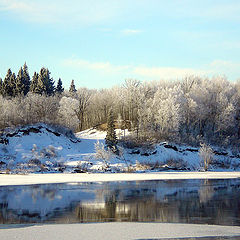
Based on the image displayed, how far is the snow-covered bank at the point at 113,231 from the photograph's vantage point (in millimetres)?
15484

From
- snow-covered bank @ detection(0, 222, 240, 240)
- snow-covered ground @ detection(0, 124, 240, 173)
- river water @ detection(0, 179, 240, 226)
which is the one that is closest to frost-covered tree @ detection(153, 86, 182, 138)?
snow-covered ground @ detection(0, 124, 240, 173)

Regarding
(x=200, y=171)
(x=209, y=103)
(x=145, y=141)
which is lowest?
(x=200, y=171)

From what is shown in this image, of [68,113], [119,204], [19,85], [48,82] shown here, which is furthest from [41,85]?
[119,204]

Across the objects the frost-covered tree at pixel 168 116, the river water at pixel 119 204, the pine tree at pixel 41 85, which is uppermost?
the pine tree at pixel 41 85

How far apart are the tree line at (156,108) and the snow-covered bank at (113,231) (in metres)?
44.4

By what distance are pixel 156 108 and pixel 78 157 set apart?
92.9 ft

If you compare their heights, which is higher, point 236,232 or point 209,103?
point 209,103

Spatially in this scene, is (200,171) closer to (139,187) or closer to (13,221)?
(139,187)

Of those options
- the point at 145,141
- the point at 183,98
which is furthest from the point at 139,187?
the point at 183,98

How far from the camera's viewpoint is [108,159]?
5316 cm

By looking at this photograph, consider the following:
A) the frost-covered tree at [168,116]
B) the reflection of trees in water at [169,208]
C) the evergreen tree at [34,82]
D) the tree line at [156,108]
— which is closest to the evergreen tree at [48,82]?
the tree line at [156,108]

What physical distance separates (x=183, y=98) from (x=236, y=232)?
62.2 metres

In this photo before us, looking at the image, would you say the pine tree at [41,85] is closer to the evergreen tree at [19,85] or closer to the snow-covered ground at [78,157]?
the evergreen tree at [19,85]

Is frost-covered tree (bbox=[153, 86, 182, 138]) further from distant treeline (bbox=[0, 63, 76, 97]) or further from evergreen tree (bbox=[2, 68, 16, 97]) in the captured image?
evergreen tree (bbox=[2, 68, 16, 97])
